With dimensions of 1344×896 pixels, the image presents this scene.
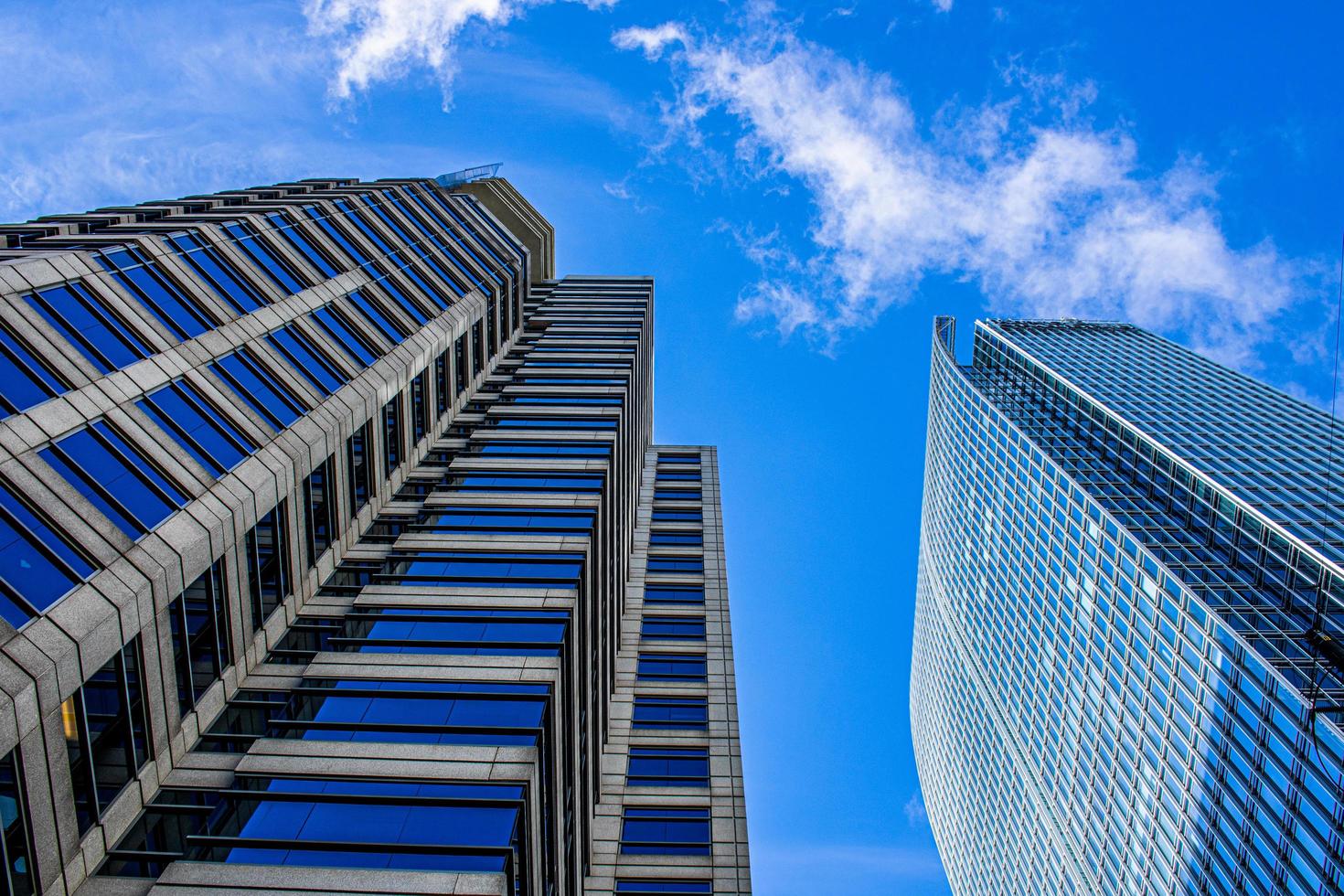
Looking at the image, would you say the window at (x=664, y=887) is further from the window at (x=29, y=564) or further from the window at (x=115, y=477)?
the window at (x=29, y=564)

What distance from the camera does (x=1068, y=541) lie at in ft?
214

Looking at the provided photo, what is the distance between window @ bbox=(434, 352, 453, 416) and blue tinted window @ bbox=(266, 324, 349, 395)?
9699 millimetres

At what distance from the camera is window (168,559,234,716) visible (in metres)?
22.0

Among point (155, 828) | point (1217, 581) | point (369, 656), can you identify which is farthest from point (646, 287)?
point (155, 828)

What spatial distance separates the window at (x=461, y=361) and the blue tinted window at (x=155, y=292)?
17394mm

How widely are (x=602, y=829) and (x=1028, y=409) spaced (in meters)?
61.5

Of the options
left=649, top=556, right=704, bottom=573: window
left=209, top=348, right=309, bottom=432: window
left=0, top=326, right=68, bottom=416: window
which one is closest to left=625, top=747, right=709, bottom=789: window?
left=649, top=556, right=704, bottom=573: window

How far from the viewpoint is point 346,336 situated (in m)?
35.9

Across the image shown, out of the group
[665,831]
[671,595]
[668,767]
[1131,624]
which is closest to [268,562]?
[665,831]

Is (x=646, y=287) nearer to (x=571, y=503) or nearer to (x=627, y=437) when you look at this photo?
(x=627, y=437)

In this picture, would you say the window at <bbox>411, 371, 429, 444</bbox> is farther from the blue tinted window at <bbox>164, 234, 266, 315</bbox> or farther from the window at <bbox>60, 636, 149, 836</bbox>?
the window at <bbox>60, 636, 149, 836</bbox>

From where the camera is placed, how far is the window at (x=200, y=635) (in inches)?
867

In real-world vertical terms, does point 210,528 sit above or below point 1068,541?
above

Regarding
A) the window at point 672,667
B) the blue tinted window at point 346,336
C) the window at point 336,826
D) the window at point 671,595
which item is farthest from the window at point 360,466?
the window at point 671,595
